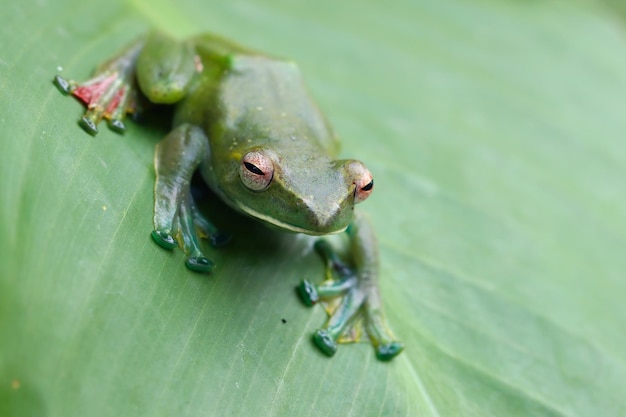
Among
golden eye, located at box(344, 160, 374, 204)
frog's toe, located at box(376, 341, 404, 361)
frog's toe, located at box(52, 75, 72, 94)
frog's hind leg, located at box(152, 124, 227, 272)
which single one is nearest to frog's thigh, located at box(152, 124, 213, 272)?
frog's hind leg, located at box(152, 124, 227, 272)

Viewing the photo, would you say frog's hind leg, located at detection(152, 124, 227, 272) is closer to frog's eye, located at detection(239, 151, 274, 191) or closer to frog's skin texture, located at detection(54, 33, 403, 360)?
frog's skin texture, located at detection(54, 33, 403, 360)

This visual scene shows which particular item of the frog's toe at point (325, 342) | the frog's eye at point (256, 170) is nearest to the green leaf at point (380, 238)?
the frog's toe at point (325, 342)

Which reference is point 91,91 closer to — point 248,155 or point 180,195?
point 180,195

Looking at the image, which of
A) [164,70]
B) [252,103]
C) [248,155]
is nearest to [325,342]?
[248,155]

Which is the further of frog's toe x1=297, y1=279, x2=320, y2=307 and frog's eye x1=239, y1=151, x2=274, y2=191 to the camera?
frog's toe x1=297, y1=279, x2=320, y2=307

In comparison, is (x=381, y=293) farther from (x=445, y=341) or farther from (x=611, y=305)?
A: (x=611, y=305)

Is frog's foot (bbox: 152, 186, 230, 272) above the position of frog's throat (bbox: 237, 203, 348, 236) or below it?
below

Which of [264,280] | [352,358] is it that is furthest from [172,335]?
[352,358]

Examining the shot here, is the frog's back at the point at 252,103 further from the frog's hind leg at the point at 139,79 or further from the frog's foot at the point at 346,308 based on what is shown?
the frog's foot at the point at 346,308

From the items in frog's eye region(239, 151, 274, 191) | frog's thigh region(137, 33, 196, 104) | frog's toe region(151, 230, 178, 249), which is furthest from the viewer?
frog's thigh region(137, 33, 196, 104)
